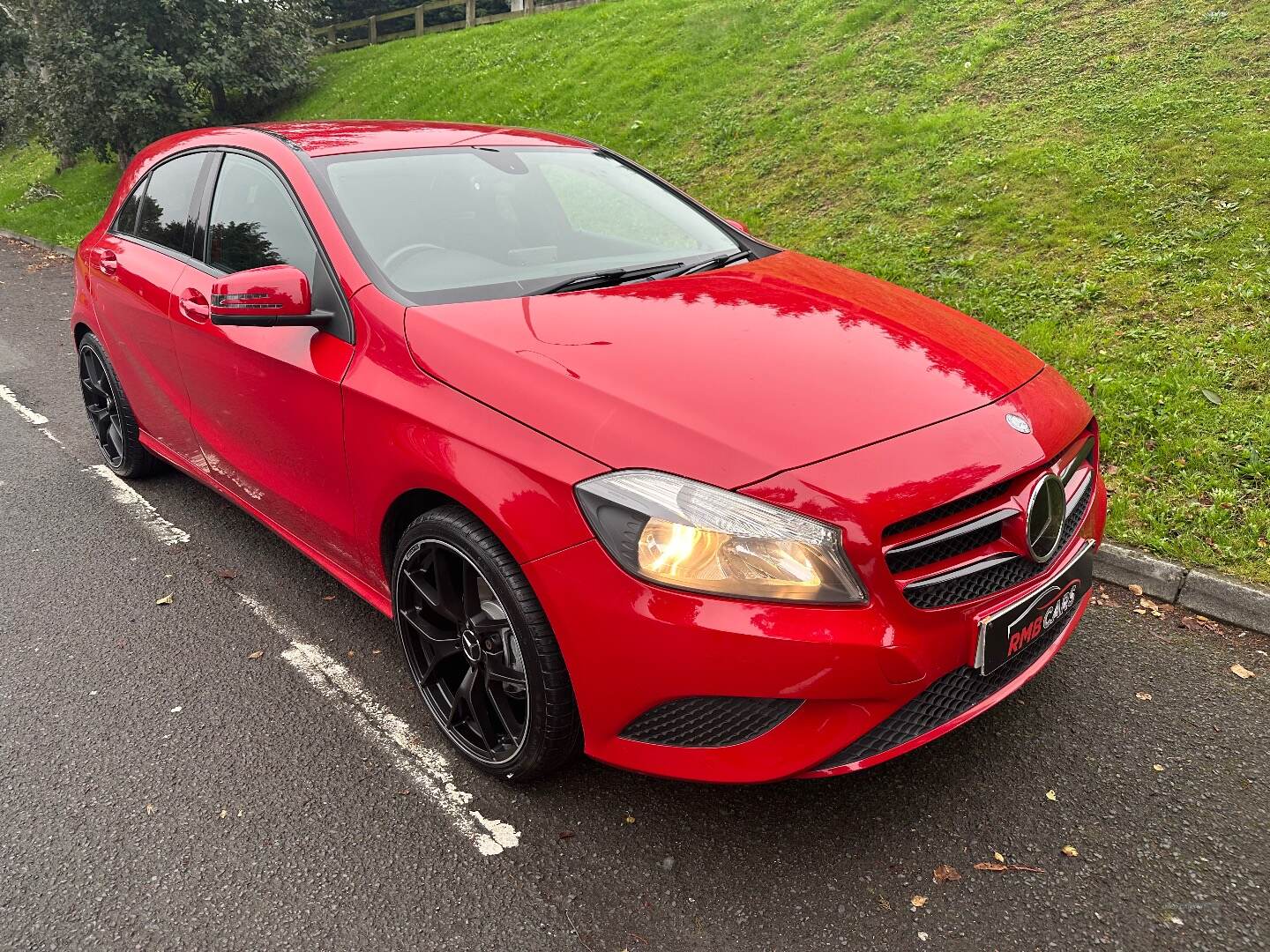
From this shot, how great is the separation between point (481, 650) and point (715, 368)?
0.98m

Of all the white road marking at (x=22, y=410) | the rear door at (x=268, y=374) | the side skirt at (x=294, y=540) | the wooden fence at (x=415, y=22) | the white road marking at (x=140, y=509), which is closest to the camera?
the rear door at (x=268, y=374)

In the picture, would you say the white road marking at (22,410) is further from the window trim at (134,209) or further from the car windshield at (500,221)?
the car windshield at (500,221)

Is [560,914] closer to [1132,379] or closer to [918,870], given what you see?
[918,870]

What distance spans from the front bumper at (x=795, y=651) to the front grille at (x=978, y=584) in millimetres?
20

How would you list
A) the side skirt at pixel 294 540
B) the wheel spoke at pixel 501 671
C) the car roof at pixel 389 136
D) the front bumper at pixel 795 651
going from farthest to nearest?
the car roof at pixel 389 136, the side skirt at pixel 294 540, the wheel spoke at pixel 501 671, the front bumper at pixel 795 651

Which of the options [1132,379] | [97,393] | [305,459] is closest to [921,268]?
[1132,379]

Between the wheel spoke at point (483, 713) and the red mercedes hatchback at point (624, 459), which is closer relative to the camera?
the red mercedes hatchback at point (624, 459)

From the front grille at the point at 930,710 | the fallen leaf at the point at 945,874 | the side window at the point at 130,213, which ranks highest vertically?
the side window at the point at 130,213

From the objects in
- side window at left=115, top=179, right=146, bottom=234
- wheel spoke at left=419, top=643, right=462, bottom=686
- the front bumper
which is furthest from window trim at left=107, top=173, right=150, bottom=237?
the front bumper

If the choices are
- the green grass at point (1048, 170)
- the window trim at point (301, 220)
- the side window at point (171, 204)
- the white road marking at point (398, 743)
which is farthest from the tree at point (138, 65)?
the white road marking at point (398, 743)

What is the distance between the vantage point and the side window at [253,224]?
10.0 feet

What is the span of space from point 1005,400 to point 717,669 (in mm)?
1092

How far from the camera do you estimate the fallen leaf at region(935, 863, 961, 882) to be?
2.24m

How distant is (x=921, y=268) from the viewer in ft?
20.8
